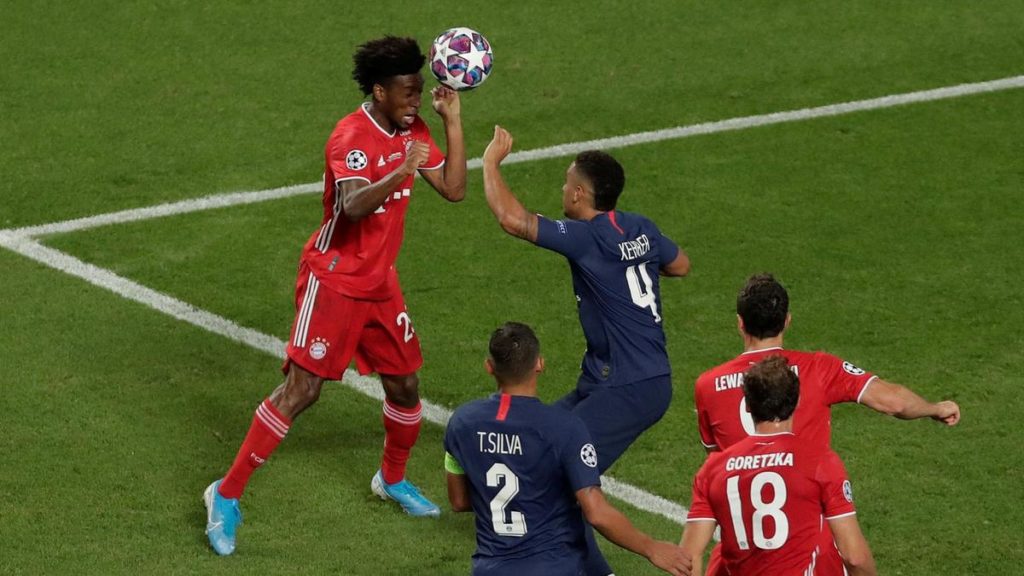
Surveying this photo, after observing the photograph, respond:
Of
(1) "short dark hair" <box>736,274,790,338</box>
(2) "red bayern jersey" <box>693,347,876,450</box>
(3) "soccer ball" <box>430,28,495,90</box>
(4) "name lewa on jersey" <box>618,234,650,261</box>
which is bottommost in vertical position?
(2) "red bayern jersey" <box>693,347,876,450</box>

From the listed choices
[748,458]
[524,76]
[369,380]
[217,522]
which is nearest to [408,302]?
[369,380]

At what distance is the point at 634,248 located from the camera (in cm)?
794

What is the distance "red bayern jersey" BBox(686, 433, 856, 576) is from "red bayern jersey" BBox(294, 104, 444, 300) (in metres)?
2.68

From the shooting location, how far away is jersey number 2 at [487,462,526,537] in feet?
21.9

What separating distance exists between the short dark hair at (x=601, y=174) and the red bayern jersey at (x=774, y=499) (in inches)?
71.3

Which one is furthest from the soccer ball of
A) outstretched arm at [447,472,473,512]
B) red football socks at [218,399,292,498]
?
outstretched arm at [447,472,473,512]

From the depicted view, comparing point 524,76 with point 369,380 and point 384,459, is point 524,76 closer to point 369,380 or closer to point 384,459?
point 369,380

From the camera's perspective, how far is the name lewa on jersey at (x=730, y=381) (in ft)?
22.9

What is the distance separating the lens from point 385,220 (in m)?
8.68

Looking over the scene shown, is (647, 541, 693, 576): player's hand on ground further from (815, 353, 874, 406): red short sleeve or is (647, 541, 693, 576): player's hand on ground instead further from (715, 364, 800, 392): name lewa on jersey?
(815, 353, 874, 406): red short sleeve

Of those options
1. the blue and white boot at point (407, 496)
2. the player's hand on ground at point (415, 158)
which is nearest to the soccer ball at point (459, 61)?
the player's hand on ground at point (415, 158)

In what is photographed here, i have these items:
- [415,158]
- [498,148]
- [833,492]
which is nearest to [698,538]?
[833,492]

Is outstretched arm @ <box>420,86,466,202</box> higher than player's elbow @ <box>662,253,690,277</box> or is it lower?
higher

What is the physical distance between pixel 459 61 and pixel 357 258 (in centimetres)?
113
